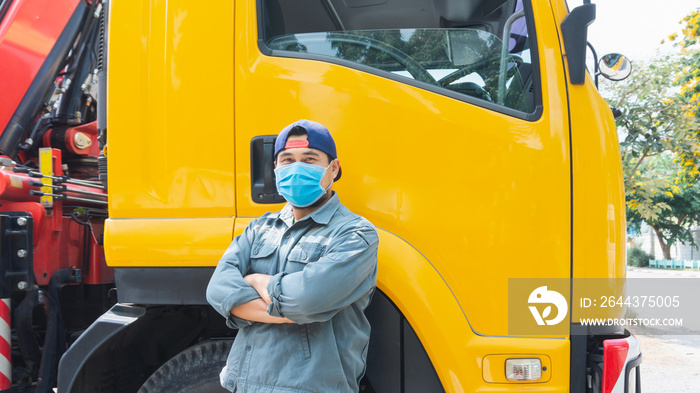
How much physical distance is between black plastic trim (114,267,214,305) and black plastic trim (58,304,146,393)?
68 mm

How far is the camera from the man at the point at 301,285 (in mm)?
1495

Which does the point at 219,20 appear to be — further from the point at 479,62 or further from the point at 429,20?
the point at 479,62

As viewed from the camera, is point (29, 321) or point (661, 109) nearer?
point (29, 321)

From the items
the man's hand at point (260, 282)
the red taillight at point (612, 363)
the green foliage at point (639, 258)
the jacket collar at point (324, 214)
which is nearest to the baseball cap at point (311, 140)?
the jacket collar at point (324, 214)

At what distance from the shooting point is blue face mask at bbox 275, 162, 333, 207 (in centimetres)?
163

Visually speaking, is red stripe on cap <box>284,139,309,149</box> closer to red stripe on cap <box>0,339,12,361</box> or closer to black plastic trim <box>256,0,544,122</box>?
black plastic trim <box>256,0,544,122</box>

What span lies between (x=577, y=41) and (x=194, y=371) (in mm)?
1890

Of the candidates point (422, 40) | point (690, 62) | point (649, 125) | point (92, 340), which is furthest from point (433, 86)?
point (690, 62)

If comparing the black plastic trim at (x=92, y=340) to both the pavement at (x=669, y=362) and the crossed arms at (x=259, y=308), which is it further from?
the pavement at (x=669, y=362)

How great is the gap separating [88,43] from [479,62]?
8.04 feet

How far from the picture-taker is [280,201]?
188 centimetres

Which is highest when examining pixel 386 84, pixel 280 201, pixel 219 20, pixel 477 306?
pixel 219 20

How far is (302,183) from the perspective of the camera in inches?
64.4

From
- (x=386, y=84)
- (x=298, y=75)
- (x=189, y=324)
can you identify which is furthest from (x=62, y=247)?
(x=386, y=84)
